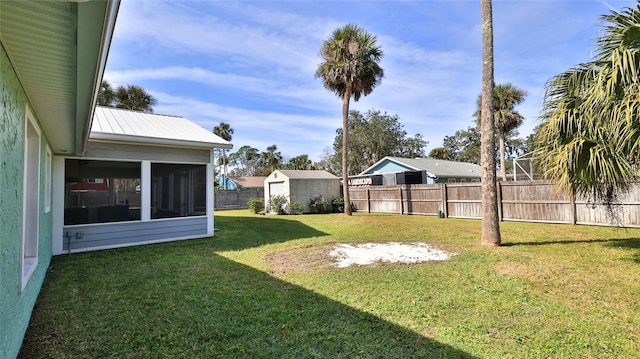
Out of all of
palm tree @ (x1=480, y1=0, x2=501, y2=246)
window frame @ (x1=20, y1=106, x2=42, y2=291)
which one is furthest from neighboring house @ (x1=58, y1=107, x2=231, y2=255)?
palm tree @ (x1=480, y1=0, x2=501, y2=246)

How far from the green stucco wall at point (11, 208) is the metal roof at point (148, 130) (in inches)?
189

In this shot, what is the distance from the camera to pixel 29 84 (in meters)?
2.78

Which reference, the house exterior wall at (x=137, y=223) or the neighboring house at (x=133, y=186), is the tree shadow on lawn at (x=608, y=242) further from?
the neighboring house at (x=133, y=186)

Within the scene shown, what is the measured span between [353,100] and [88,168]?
442 inches

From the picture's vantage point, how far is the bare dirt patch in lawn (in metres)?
5.96

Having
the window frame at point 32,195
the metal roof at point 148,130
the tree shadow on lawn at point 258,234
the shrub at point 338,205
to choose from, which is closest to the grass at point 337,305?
the window frame at point 32,195

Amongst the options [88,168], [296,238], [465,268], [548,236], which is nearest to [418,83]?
[548,236]

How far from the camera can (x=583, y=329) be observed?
10.3ft

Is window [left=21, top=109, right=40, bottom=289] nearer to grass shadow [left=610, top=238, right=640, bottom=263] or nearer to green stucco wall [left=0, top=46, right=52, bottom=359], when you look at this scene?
green stucco wall [left=0, top=46, right=52, bottom=359]

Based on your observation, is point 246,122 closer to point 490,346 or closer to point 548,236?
point 548,236

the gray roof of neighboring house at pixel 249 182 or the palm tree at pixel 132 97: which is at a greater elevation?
the palm tree at pixel 132 97

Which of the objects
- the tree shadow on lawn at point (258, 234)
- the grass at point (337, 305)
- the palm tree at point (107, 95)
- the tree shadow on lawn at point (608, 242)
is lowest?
the grass at point (337, 305)

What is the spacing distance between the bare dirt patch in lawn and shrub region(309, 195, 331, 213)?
961 cm

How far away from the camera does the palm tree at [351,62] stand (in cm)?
1414
